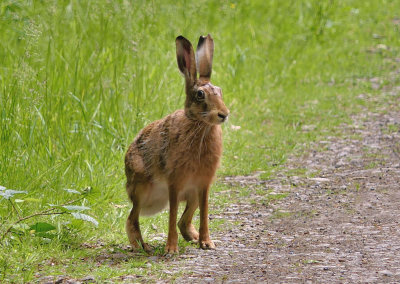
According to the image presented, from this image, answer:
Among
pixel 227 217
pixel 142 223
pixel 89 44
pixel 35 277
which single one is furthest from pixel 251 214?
pixel 89 44

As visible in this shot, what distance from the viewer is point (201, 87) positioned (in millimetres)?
5023

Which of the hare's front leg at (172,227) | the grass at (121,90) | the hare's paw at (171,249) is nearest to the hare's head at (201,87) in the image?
the hare's front leg at (172,227)

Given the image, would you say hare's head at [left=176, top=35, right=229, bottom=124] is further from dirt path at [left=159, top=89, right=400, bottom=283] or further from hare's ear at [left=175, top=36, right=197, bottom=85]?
dirt path at [left=159, top=89, right=400, bottom=283]

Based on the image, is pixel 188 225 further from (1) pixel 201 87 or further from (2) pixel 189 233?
(1) pixel 201 87

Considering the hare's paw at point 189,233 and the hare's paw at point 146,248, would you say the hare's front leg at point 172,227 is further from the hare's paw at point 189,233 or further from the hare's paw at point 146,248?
the hare's paw at point 189,233

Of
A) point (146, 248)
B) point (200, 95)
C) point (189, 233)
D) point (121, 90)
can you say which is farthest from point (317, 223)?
point (121, 90)

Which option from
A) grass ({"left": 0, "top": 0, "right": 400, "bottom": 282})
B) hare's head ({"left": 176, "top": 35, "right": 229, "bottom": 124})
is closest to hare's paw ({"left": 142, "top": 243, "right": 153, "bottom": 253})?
grass ({"left": 0, "top": 0, "right": 400, "bottom": 282})

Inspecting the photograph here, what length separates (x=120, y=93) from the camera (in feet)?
24.0

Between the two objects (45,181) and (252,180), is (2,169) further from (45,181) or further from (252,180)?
(252,180)

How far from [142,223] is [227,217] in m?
0.69

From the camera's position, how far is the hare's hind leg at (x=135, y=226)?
5.23 metres

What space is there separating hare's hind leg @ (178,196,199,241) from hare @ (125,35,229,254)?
16mm

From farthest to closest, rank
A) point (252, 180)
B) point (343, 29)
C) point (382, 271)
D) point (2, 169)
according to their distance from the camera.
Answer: point (343, 29) → point (252, 180) → point (2, 169) → point (382, 271)

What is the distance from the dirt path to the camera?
4605mm
